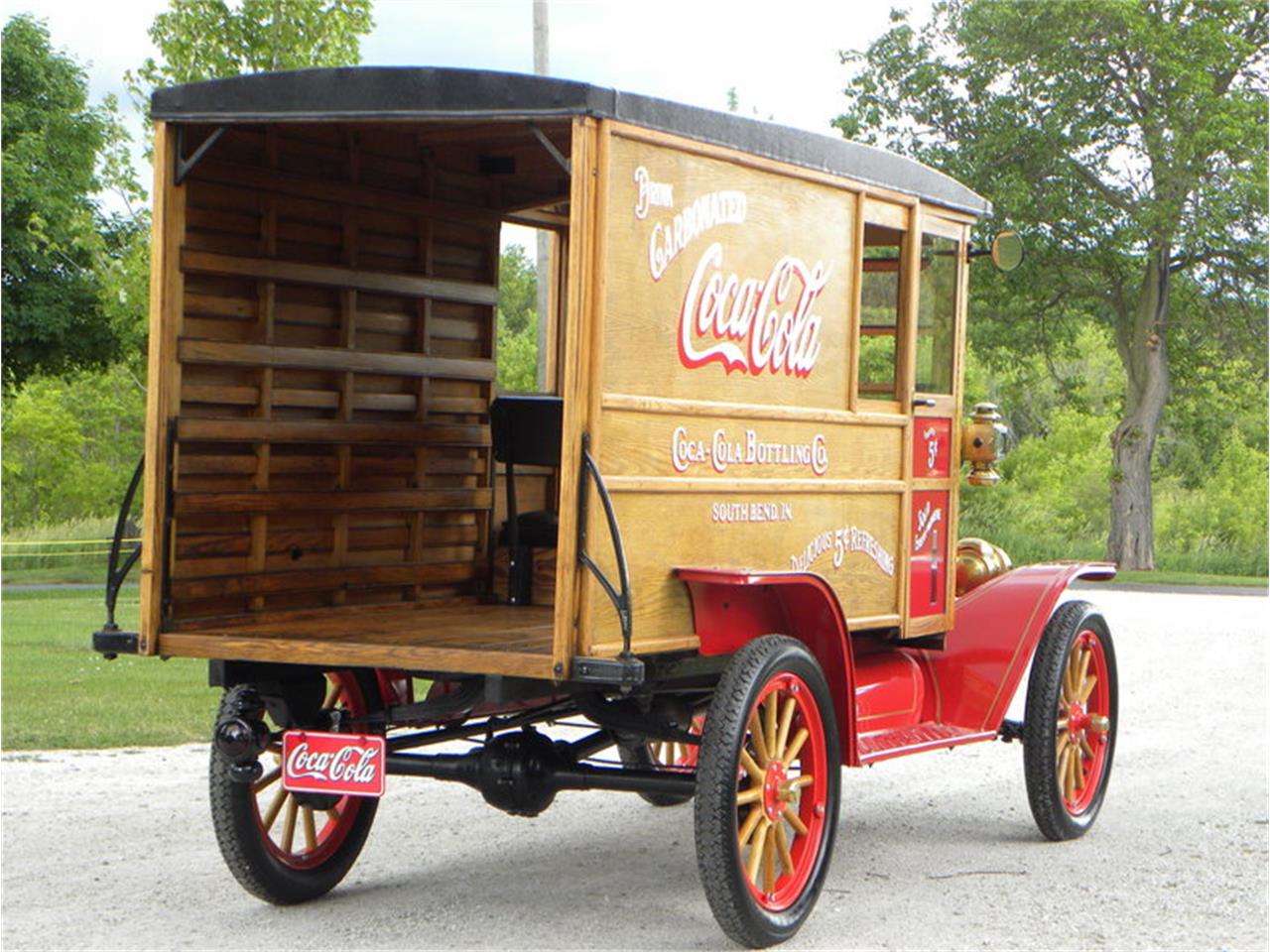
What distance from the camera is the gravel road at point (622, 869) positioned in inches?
235

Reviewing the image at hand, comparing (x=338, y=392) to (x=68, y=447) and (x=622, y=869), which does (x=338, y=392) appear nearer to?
(x=622, y=869)

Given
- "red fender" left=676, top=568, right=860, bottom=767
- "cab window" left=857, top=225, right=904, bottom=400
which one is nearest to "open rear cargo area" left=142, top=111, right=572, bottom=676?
"red fender" left=676, top=568, right=860, bottom=767

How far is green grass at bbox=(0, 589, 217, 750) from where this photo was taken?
395 inches

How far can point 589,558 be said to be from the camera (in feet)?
17.6

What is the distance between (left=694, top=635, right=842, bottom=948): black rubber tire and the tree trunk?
25.4 metres

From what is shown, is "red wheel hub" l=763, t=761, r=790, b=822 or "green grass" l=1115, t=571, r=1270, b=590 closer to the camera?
"red wheel hub" l=763, t=761, r=790, b=822

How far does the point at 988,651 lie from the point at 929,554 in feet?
1.64

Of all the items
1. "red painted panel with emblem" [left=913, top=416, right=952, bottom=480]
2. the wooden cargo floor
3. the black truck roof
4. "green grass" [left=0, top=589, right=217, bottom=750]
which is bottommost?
"green grass" [left=0, top=589, right=217, bottom=750]

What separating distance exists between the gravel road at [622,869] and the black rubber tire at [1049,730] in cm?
11

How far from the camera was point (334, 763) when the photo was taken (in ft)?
19.1

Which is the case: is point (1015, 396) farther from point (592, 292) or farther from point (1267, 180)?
point (592, 292)

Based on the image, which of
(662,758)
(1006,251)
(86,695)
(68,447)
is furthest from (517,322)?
(1006,251)

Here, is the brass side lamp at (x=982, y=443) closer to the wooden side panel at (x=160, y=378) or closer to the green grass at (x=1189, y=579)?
the wooden side panel at (x=160, y=378)

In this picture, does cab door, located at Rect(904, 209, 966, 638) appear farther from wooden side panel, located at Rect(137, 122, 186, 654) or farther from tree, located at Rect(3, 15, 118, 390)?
tree, located at Rect(3, 15, 118, 390)
